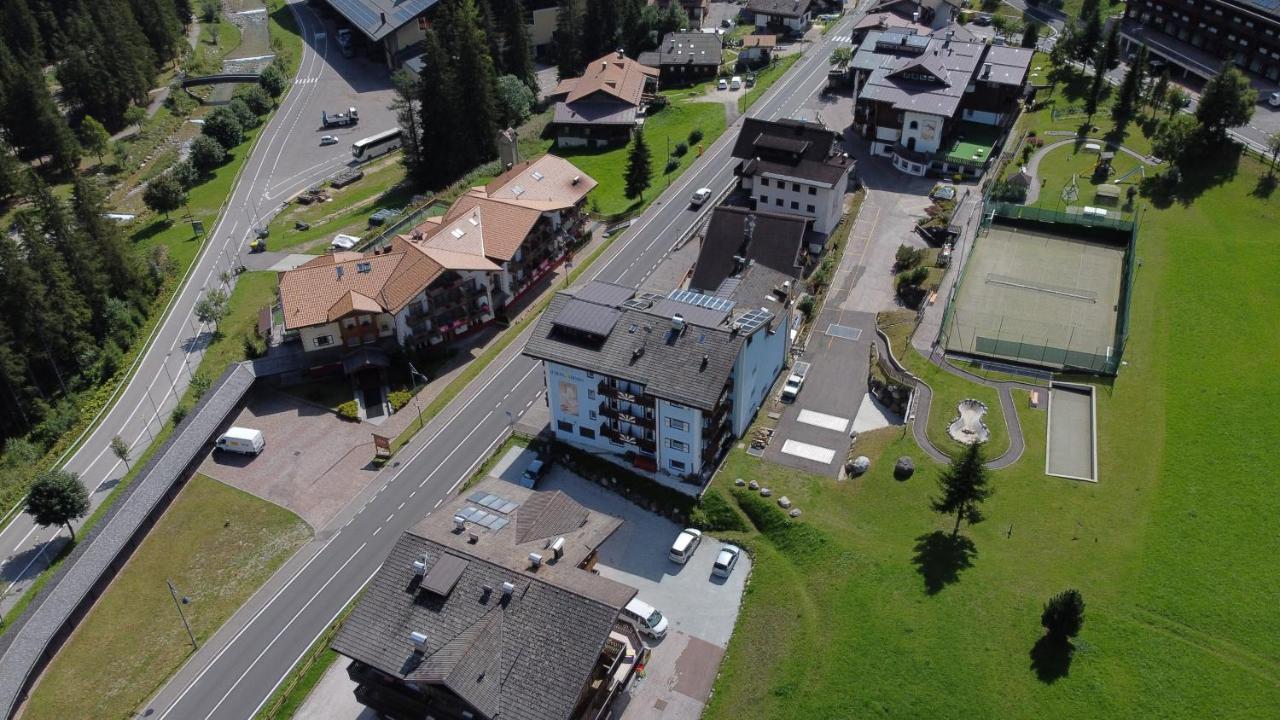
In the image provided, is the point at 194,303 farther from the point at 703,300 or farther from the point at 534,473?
the point at 703,300

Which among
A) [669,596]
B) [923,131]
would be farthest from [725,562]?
[923,131]

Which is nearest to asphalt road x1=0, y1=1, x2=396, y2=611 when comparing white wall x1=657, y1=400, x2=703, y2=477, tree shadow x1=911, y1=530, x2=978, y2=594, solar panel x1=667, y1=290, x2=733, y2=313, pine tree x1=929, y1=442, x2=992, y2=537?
white wall x1=657, y1=400, x2=703, y2=477

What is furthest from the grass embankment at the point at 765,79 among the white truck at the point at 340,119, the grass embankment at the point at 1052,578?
the grass embankment at the point at 1052,578

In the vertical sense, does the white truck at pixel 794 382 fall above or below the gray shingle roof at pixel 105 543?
above

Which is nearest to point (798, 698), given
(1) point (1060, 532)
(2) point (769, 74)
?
(1) point (1060, 532)

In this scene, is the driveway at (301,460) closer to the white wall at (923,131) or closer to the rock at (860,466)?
the rock at (860,466)
